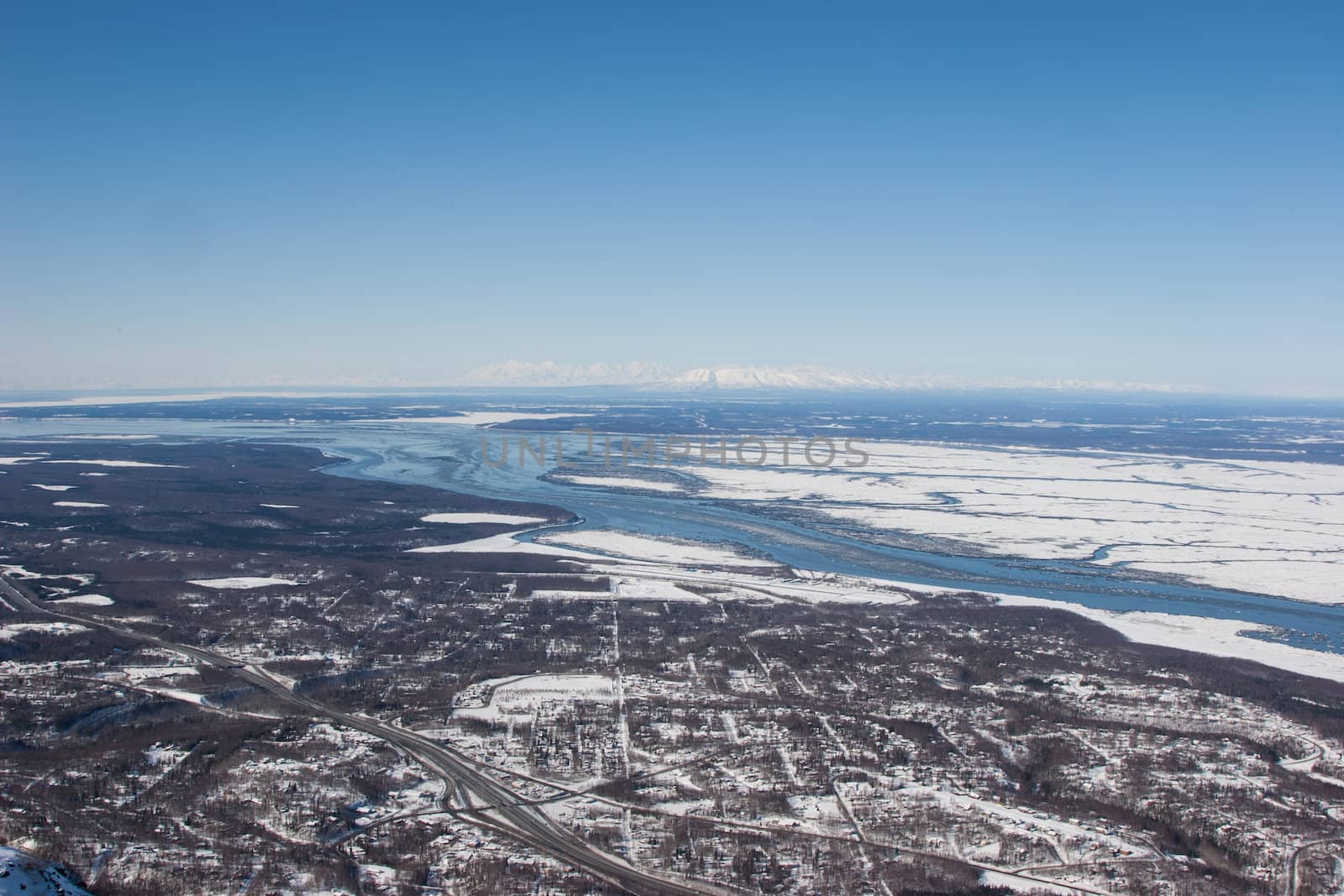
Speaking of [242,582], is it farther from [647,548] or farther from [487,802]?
[487,802]

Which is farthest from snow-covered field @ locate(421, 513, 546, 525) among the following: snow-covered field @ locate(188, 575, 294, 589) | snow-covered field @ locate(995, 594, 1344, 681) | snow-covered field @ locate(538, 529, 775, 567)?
snow-covered field @ locate(995, 594, 1344, 681)

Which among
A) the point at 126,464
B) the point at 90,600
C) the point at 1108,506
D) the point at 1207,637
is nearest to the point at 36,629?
the point at 90,600

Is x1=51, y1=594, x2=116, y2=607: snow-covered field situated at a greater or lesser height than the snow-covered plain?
lesser

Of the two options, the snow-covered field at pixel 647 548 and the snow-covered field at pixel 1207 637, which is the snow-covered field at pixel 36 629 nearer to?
the snow-covered field at pixel 647 548

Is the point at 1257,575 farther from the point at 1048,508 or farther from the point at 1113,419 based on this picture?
the point at 1113,419

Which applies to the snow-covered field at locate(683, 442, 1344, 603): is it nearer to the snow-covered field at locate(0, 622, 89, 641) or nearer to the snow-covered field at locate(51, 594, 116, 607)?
the snow-covered field at locate(51, 594, 116, 607)
